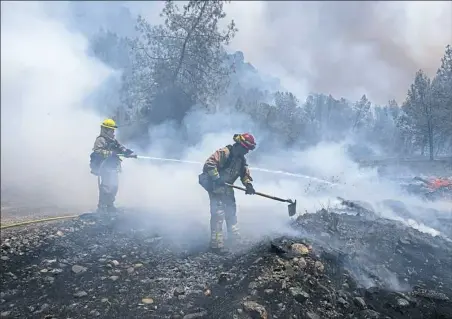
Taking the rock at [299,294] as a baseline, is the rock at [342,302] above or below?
below

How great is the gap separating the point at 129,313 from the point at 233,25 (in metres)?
12.6

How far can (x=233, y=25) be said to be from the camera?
14.7 meters

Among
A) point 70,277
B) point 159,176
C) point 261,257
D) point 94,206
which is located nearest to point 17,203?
point 94,206

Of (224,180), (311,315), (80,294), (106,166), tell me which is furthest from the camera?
(106,166)

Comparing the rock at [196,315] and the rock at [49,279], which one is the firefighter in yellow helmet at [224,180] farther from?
the rock at [49,279]

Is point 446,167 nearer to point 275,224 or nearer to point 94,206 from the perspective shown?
point 275,224

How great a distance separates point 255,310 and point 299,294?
1.74ft

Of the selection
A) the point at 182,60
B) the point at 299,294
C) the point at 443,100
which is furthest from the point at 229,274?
the point at 182,60

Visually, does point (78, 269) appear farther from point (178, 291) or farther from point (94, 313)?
point (178, 291)

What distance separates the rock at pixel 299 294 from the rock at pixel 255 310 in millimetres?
389

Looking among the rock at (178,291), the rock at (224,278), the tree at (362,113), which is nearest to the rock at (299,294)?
the rock at (224,278)

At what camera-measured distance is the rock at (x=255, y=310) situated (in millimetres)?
3758

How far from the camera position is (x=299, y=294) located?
4.03 m

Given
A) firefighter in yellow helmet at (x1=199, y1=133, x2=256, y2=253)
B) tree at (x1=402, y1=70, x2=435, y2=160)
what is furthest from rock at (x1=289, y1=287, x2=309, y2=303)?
tree at (x1=402, y1=70, x2=435, y2=160)
